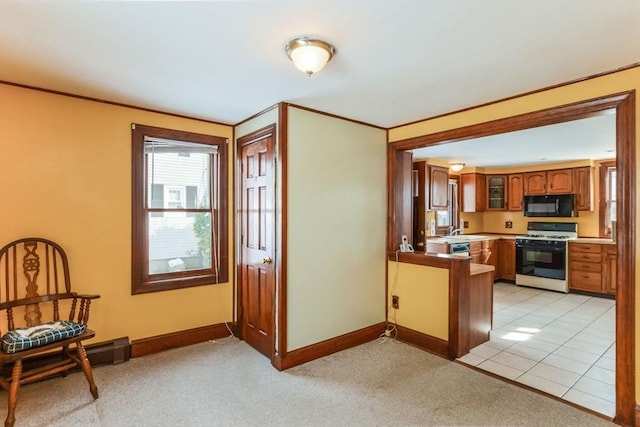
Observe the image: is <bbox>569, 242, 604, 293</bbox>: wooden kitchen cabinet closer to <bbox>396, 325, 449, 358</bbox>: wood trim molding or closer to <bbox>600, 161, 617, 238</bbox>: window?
<bbox>600, 161, 617, 238</bbox>: window

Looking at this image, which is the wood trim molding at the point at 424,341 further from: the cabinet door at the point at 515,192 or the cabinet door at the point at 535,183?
the cabinet door at the point at 535,183

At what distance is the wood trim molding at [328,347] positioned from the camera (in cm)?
289

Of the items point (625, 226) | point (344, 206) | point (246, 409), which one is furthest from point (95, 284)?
point (625, 226)

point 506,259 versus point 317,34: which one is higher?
point 317,34

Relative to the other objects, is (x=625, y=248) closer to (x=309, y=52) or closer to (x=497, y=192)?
(x=309, y=52)

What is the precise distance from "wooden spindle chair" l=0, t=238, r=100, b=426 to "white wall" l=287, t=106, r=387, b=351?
1.63m

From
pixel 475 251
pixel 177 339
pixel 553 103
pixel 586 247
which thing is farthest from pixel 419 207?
pixel 177 339

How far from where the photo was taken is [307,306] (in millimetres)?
3059

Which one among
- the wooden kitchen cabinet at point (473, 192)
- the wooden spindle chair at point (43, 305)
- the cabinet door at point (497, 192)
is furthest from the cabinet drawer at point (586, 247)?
the wooden spindle chair at point (43, 305)

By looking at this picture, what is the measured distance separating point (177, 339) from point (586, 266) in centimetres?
628

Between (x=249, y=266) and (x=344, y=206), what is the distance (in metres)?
1.18

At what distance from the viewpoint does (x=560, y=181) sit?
6094 mm

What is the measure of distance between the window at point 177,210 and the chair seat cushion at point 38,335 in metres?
0.72

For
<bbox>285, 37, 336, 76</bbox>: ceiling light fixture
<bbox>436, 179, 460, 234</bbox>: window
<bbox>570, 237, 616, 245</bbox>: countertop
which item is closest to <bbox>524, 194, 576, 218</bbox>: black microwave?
<bbox>570, 237, 616, 245</bbox>: countertop
